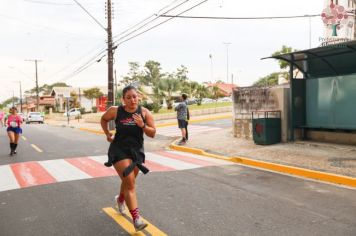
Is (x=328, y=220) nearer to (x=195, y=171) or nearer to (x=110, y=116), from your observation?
(x=110, y=116)

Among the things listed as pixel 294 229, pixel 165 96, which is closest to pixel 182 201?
pixel 294 229

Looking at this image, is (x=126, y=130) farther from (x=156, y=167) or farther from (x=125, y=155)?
(x=156, y=167)

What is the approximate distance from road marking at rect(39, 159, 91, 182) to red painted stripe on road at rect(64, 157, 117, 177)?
0.17 m

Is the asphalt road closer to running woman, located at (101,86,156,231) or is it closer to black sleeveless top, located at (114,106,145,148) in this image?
running woman, located at (101,86,156,231)

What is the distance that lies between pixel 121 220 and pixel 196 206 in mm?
1237

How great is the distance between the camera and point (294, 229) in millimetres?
4668

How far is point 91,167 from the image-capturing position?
948cm

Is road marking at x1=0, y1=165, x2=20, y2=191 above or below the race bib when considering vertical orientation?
below

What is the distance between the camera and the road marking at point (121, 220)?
4633mm

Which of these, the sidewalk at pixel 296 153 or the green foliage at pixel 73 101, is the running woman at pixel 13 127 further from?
the green foliage at pixel 73 101

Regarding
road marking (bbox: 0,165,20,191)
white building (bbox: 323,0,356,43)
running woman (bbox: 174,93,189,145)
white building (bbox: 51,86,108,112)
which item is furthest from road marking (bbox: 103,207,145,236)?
white building (bbox: 51,86,108,112)

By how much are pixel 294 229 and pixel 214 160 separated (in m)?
6.11

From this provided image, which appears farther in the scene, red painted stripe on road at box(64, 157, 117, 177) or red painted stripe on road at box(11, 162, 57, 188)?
red painted stripe on road at box(64, 157, 117, 177)

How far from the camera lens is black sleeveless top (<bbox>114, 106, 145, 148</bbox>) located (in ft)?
15.2
